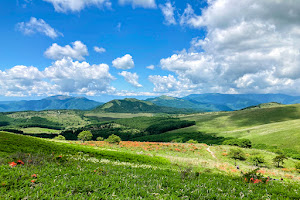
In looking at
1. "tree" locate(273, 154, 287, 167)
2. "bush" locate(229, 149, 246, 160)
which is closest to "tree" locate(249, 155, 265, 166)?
"bush" locate(229, 149, 246, 160)

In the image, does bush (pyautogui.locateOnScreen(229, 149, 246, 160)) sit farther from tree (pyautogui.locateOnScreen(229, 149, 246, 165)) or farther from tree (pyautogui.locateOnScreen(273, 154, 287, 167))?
tree (pyautogui.locateOnScreen(273, 154, 287, 167))

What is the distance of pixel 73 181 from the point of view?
9180 mm

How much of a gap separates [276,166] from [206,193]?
5216cm

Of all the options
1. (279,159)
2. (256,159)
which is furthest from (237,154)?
(279,159)

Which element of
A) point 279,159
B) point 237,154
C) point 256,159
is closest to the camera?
point 279,159

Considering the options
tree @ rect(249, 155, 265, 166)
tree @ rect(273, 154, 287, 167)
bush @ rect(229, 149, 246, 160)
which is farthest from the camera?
bush @ rect(229, 149, 246, 160)

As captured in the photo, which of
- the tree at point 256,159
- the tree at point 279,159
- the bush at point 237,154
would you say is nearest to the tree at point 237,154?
the bush at point 237,154

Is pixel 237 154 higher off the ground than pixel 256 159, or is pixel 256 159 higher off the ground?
pixel 237 154

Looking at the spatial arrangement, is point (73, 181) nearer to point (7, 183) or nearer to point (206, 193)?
point (7, 183)

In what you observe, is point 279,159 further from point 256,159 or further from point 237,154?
point 237,154

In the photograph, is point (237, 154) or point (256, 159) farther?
point (237, 154)

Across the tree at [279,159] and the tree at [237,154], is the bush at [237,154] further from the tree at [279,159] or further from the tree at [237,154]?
the tree at [279,159]

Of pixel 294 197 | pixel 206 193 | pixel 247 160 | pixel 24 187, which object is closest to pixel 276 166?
pixel 247 160

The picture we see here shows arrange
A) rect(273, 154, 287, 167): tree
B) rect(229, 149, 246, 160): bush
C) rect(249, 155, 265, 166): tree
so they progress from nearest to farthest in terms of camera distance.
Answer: rect(273, 154, 287, 167): tree, rect(249, 155, 265, 166): tree, rect(229, 149, 246, 160): bush
